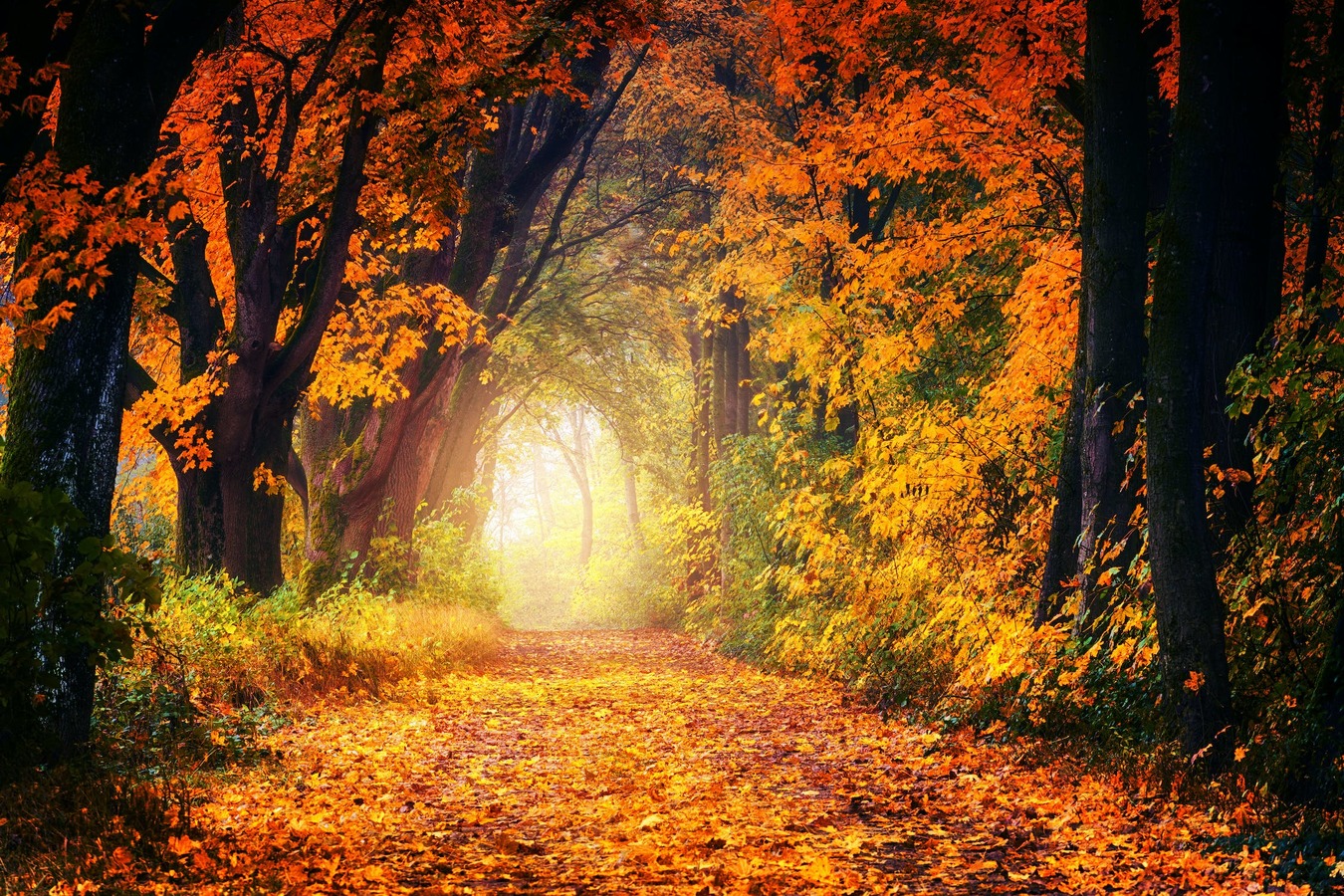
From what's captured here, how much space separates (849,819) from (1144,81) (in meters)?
5.98

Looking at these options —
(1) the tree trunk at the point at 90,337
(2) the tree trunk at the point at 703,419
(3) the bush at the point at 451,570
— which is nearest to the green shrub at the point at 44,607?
(1) the tree trunk at the point at 90,337

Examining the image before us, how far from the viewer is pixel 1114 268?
8.01 meters

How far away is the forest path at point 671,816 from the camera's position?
189 inches

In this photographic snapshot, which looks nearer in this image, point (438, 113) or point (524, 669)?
point (438, 113)

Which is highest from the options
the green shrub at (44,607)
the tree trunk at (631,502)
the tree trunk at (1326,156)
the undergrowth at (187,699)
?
the tree trunk at (1326,156)

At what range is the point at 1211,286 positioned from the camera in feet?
23.3

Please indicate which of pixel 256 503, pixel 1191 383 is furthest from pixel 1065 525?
pixel 256 503

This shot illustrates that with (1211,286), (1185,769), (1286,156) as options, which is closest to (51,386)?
(1185,769)

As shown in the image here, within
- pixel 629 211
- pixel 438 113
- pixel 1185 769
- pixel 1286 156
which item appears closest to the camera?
pixel 1185 769

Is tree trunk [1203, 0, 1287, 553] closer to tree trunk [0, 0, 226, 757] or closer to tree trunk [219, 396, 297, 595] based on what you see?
tree trunk [0, 0, 226, 757]

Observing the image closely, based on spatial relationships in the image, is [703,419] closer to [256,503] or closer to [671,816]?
[256,503]

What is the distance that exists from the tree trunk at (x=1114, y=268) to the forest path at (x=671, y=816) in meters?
2.00

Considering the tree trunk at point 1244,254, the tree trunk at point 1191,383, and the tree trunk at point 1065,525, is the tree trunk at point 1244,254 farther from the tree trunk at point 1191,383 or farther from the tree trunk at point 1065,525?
the tree trunk at point 1065,525

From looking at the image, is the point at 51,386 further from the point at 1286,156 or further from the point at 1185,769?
the point at 1286,156
